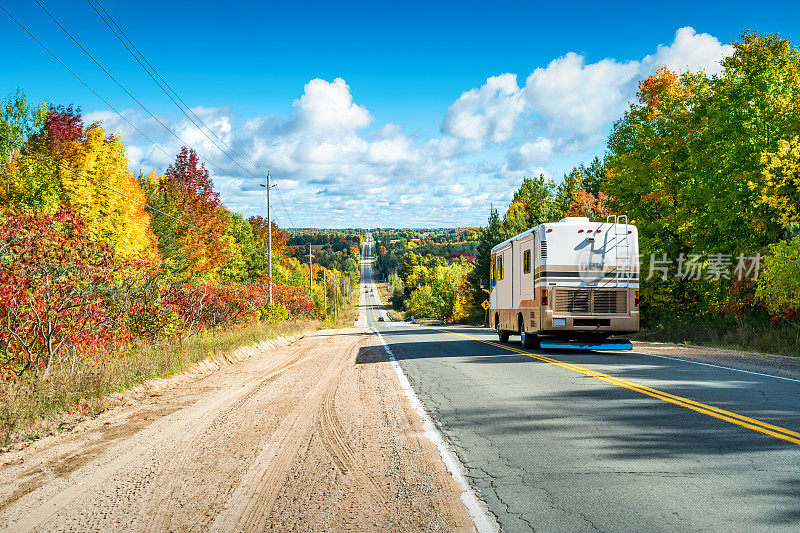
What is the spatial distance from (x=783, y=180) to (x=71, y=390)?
71.5 feet

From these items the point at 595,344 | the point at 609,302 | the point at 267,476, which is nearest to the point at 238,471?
the point at 267,476

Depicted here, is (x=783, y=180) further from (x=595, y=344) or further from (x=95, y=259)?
(x=95, y=259)

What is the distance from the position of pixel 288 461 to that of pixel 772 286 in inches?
629

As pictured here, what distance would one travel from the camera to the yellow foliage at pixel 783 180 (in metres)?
19.3

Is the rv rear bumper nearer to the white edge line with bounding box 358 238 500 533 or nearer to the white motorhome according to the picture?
the white motorhome

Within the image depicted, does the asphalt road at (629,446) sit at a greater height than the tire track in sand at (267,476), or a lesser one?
greater

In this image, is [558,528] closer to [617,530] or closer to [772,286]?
[617,530]

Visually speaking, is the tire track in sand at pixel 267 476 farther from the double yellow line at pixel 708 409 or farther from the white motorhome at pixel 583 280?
the white motorhome at pixel 583 280

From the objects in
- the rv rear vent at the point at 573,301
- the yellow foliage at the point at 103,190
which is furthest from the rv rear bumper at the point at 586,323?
the yellow foliage at the point at 103,190

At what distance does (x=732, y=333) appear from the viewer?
782 inches

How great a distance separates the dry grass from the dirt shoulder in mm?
419

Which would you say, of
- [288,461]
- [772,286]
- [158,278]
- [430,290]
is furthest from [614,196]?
[430,290]

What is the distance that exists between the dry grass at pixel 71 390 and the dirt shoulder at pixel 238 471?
42 cm

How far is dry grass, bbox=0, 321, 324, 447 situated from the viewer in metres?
7.68
